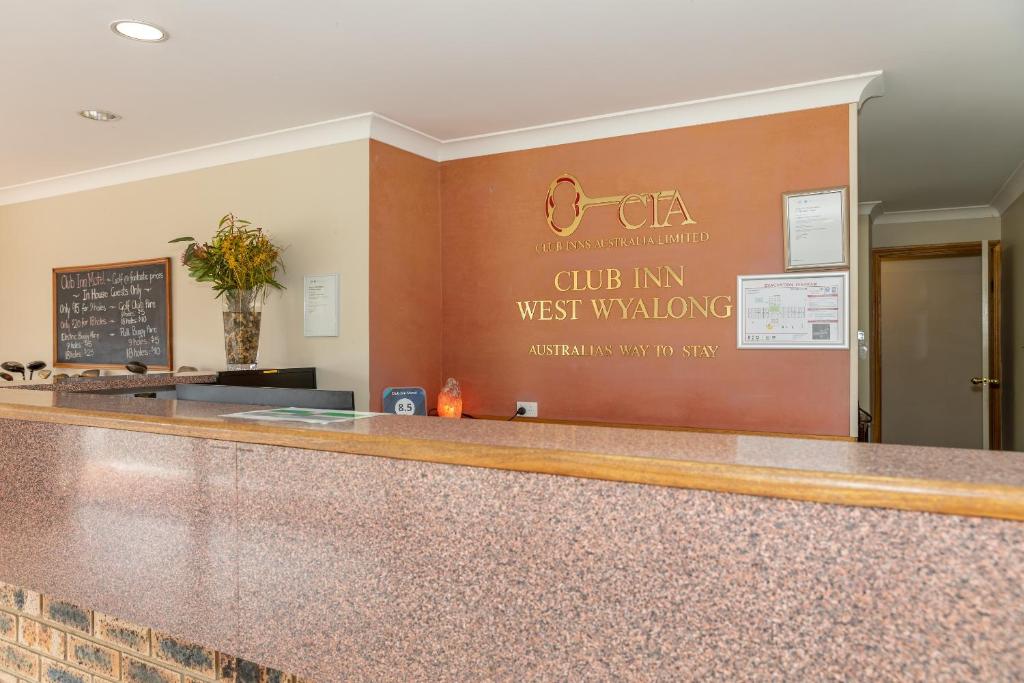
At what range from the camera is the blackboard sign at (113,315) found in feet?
14.8

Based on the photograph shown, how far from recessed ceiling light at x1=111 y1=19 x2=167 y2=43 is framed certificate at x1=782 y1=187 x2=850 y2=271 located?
266 centimetres

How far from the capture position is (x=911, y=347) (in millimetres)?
6520

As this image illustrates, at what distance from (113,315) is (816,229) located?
431 cm

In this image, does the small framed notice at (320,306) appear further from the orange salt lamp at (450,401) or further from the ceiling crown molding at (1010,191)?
the ceiling crown molding at (1010,191)

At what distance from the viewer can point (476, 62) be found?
9.65 feet

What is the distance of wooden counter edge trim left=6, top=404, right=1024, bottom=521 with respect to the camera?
616 mm

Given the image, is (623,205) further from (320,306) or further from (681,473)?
(681,473)

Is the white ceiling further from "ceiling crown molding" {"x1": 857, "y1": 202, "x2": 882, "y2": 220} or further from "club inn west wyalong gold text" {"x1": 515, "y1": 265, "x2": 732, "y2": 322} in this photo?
"ceiling crown molding" {"x1": 857, "y1": 202, "x2": 882, "y2": 220}

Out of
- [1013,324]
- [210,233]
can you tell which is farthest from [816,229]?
[1013,324]

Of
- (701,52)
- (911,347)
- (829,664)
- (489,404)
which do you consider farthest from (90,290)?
(911,347)

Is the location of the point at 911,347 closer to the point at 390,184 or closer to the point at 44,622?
the point at 390,184

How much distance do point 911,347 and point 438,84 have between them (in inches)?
210

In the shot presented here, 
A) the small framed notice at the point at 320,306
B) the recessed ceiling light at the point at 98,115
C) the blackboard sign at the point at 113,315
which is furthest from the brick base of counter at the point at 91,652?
the blackboard sign at the point at 113,315

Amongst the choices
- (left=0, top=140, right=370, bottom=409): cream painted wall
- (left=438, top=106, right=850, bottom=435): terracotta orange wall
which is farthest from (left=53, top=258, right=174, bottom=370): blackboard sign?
(left=438, top=106, right=850, bottom=435): terracotta orange wall
